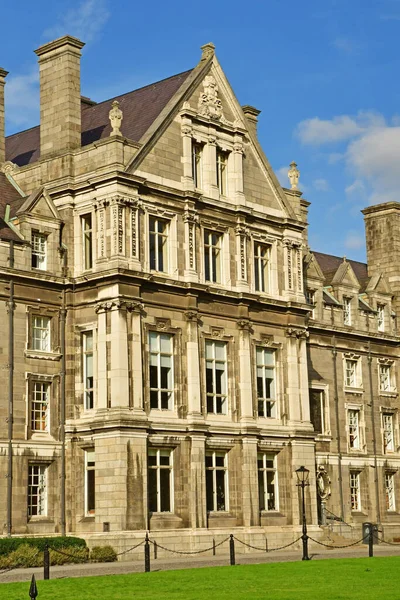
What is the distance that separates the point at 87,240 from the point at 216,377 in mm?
8373

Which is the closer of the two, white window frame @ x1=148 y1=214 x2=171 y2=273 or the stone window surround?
the stone window surround

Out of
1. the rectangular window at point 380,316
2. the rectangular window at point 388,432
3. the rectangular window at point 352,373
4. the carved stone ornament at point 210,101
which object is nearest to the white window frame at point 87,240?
the carved stone ornament at point 210,101

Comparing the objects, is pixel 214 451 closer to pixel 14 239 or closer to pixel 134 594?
pixel 14 239

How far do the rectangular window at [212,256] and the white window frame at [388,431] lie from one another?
18709 millimetres

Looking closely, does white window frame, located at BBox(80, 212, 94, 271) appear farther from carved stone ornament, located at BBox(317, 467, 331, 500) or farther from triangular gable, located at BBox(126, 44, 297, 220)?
carved stone ornament, located at BBox(317, 467, 331, 500)

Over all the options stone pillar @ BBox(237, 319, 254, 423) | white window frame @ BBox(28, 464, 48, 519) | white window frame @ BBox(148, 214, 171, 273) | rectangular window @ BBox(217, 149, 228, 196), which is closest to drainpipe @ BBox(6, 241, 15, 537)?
white window frame @ BBox(28, 464, 48, 519)

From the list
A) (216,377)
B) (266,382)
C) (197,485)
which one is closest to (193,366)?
(216,377)

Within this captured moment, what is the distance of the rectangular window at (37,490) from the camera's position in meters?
43.6

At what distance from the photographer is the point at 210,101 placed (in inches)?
1982

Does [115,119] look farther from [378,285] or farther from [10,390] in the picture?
[378,285]

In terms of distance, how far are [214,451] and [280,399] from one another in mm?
5091

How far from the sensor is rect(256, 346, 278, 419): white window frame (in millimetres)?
50375

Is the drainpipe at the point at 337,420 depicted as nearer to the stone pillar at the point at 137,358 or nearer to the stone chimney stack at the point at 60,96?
the stone pillar at the point at 137,358

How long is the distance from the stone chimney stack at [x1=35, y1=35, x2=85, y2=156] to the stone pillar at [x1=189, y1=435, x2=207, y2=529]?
556 inches
